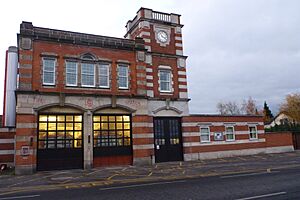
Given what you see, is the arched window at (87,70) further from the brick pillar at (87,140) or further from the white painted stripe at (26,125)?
the white painted stripe at (26,125)

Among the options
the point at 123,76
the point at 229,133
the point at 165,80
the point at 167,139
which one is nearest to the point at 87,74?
the point at 123,76

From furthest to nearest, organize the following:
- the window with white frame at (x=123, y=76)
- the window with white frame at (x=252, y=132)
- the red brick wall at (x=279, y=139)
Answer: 1. the red brick wall at (x=279, y=139)
2. the window with white frame at (x=252, y=132)
3. the window with white frame at (x=123, y=76)

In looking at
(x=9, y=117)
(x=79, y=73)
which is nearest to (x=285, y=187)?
(x=79, y=73)

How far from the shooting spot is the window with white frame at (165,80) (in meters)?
25.4

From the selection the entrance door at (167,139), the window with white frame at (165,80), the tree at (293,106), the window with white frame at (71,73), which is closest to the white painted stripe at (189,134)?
the entrance door at (167,139)

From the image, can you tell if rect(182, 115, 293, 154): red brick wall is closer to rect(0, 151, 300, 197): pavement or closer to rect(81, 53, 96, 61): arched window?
rect(0, 151, 300, 197): pavement

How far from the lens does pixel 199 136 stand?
25.7 meters

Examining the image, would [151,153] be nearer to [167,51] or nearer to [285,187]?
[167,51]

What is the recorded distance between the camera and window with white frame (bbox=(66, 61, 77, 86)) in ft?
69.6

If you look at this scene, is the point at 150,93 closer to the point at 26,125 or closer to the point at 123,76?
the point at 123,76

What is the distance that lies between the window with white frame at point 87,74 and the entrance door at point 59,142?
289 centimetres

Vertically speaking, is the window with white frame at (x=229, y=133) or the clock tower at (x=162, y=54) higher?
the clock tower at (x=162, y=54)

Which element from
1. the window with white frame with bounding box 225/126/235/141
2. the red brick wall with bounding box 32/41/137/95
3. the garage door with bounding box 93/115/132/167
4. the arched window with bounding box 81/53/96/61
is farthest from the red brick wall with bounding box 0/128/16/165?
the window with white frame with bounding box 225/126/235/141

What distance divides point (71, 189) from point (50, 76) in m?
11.5
